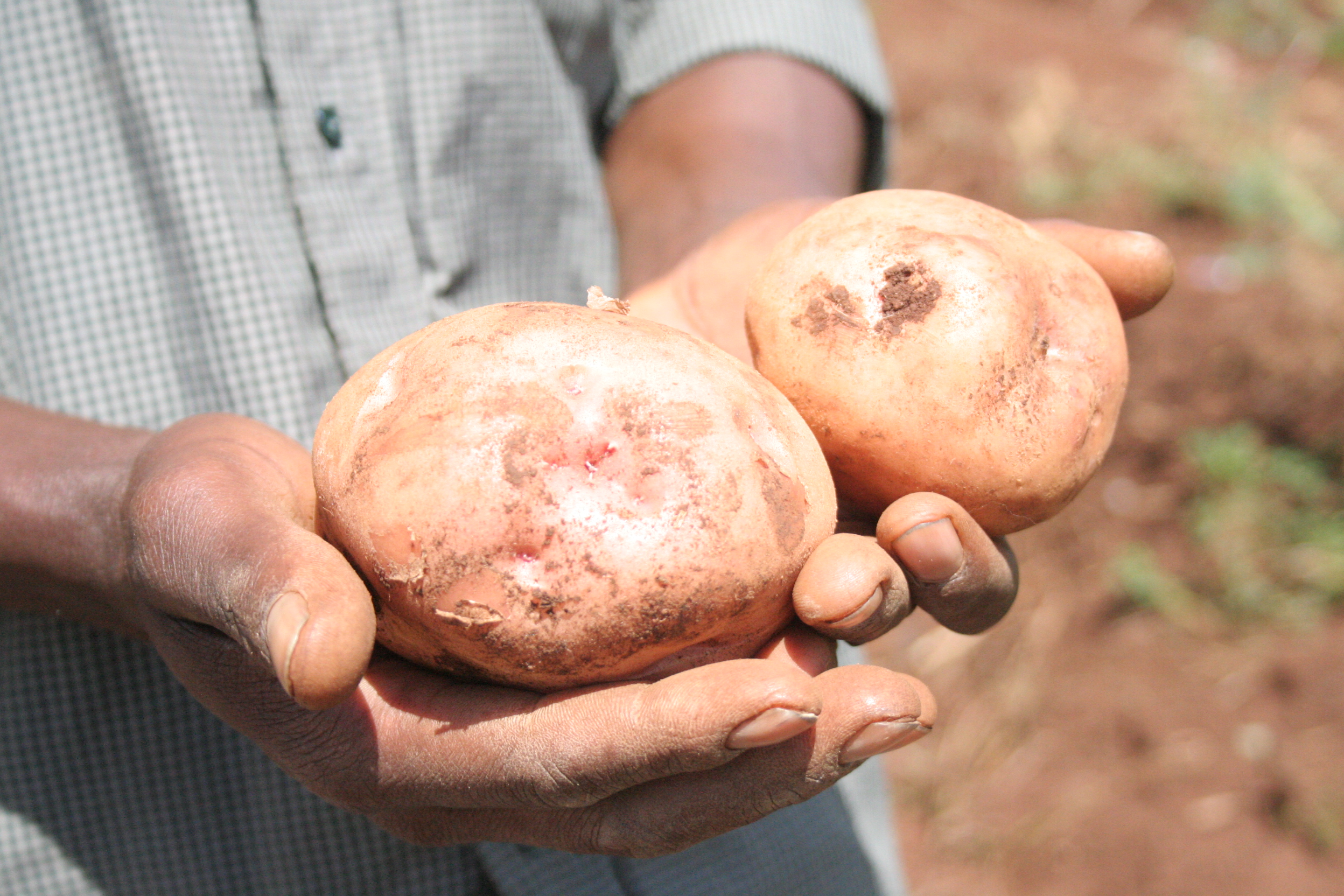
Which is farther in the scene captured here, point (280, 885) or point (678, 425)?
point (280, 885)

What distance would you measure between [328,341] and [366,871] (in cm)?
101

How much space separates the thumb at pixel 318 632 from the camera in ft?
3.50

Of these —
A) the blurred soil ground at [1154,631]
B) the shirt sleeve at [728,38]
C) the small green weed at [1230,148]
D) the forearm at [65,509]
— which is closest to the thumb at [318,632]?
the forearm at [65,509]

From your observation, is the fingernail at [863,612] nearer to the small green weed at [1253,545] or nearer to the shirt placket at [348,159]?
the shirt placket at [348,159]

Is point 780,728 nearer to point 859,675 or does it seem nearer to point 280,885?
point 859,675

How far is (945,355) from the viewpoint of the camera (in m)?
1.55

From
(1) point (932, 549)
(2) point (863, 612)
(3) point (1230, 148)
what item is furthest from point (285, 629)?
(3) point (1230, 148)

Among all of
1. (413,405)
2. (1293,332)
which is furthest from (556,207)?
(1293,332)

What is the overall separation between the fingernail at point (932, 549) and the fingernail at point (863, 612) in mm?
88

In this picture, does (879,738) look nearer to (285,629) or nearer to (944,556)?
(944,556)

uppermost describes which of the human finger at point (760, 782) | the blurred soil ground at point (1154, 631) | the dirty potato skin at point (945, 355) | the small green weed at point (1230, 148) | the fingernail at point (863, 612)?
the dirty potato skin at point (945, 355)

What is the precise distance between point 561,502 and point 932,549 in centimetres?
54

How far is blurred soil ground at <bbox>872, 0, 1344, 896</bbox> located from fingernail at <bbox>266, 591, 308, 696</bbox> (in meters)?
3.04

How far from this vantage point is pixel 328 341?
193 centimetres
